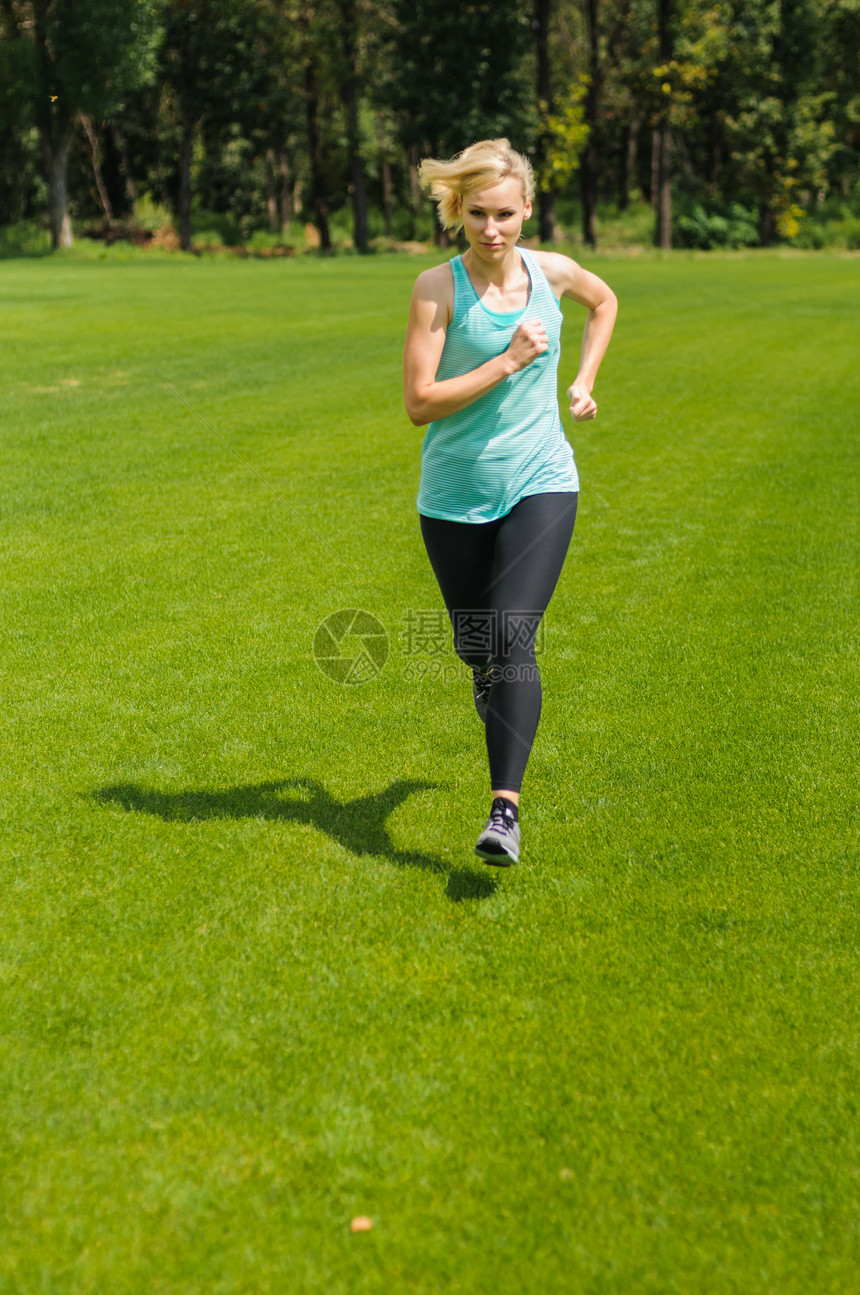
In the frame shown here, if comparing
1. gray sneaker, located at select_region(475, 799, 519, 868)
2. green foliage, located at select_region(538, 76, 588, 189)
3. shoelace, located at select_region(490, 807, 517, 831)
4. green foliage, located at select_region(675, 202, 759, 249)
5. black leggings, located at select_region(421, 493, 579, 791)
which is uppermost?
green foliage, located at select_region(538, 76, 588, 189)

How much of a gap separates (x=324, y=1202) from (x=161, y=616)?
4.68m

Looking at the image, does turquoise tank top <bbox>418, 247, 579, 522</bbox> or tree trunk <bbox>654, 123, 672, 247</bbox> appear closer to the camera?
turquoise tank top <bbox>418, 247, 579, 522</bbox>

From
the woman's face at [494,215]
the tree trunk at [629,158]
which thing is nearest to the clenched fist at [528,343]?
the woman's face at [494,215]

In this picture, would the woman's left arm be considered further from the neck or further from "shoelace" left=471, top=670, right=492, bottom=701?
"shoelace" left=471, top=670, right=492, bottom=701

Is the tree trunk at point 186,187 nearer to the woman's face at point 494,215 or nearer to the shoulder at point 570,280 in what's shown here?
the shoulder at point 570,280

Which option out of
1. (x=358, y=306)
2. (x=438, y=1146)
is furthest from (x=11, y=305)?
(x=438, y=1146)

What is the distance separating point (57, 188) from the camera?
144 ft

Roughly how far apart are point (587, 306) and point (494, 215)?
605mm

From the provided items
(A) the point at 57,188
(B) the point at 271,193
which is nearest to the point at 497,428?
(A) the point at 57,188

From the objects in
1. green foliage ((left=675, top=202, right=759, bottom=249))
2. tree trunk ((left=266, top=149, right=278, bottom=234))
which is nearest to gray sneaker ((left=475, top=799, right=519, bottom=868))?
green foliage ((left=675, top=202, right=759, bottom=249))

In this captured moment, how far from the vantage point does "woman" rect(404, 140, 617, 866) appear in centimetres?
367

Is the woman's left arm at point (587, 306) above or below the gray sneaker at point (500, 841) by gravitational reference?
above

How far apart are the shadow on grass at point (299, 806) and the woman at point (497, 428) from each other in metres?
0.63

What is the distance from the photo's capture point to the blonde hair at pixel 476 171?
3.61 meters
